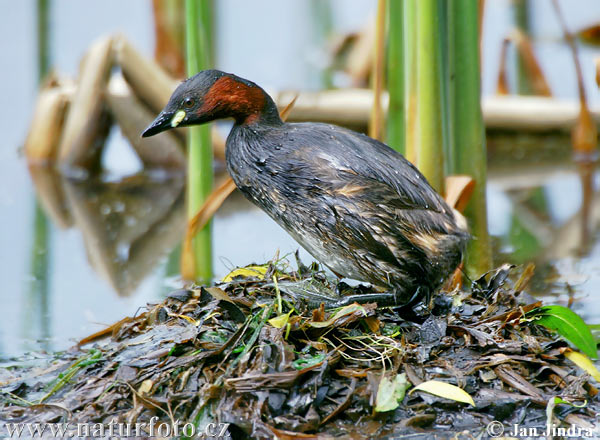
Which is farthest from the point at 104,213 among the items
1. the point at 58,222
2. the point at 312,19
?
the point at 312,19

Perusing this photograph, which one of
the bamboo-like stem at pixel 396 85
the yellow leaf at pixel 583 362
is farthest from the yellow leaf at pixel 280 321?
the bamboo-like stem at pixel 396 85

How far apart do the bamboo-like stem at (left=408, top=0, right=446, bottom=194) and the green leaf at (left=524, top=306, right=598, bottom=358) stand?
95 cm

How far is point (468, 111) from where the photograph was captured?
195 inches

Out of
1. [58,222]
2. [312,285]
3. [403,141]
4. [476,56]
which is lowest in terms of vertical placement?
[58,222]

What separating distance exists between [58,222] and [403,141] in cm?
351

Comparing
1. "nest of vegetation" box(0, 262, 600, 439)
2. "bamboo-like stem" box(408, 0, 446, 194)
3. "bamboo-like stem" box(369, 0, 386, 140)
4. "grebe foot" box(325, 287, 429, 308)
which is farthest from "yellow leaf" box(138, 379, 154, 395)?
"bamboo-like stem" box(369, 0, 386, 140)

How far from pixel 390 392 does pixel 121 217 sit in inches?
181

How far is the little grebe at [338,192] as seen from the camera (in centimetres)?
391

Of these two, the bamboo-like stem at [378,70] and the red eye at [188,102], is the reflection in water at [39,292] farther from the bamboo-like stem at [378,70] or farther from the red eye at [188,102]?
the bamboo-like stem at [378,70]

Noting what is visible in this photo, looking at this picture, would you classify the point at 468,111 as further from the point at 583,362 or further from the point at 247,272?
the point at 583,362

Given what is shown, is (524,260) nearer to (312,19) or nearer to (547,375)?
(547,375)

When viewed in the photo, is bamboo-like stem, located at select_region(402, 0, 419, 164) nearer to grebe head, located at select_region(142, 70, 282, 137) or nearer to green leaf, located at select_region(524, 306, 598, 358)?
grebe head, located at select_region(142, 70, 282, 137)

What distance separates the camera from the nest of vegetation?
3.47 meters

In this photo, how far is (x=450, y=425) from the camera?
Answer: 11.4ft
